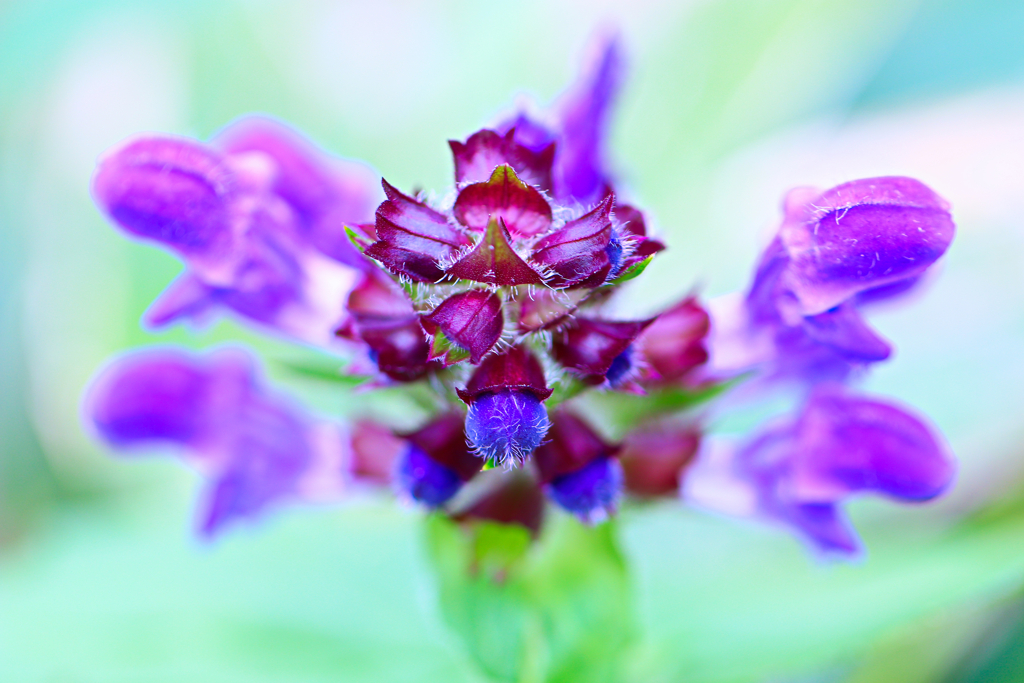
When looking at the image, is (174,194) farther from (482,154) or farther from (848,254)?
(848,254)

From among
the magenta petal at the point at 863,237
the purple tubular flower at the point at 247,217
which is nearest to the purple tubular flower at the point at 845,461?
the magenta petal at the point at 863,237

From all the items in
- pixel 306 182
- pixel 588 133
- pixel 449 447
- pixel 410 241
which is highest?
pixel 306 182

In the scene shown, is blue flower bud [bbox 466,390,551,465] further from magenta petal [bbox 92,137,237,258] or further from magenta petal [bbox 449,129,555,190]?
magenta petal [bbox 92,137,237,258]

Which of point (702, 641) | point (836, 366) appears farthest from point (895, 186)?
point (702, 641)

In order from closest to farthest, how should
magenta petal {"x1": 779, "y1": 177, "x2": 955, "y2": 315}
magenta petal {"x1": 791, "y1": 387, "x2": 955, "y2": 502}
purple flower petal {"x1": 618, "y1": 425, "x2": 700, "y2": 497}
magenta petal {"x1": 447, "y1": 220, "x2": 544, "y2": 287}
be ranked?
magenta petal {"x1": 447, "y1": 220, "x2": 544, "y2": 287} → magenta petal {"x1": 779, "y1": 177, "x2": 955, "y2": 315} → magenta petal {"x1": 791, "y1": 387, "x2": 955, "y2": 502} → purple flower petal {"x1": 618, "y1": 425, "x2": 700, "y2": 497}

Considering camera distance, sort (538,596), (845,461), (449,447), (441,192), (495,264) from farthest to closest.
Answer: (441,192) → (538,596) → (845,461) → (449,447) → (495,264)

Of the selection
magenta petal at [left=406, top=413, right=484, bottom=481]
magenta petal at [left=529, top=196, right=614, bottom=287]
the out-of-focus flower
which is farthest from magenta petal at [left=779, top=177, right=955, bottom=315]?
magenta petal at [left=406, top=413, right=484, bottom=481]

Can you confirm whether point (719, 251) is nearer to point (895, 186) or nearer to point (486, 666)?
point (895, 186)

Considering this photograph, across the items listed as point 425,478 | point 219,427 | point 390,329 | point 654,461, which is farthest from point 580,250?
point 219,427
